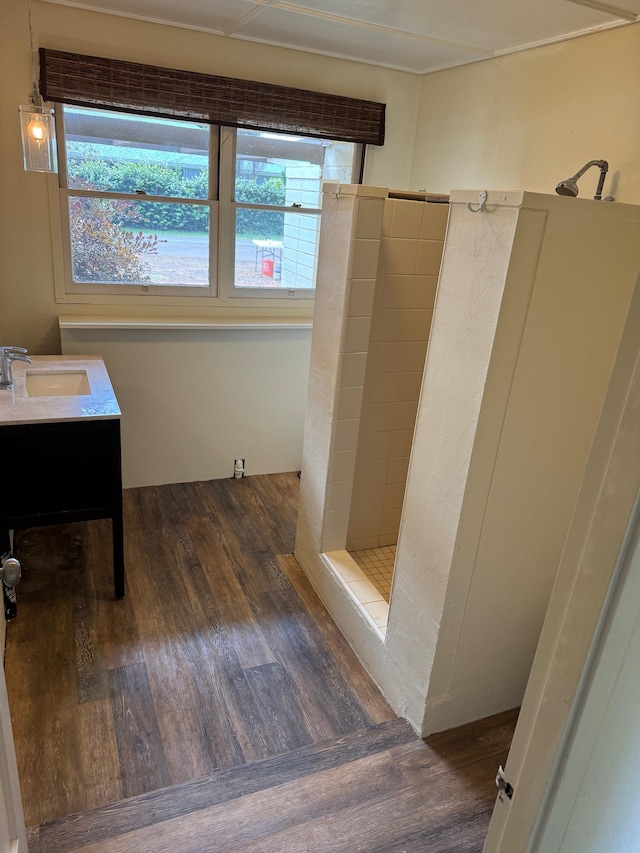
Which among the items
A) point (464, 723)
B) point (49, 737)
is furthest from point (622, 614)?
point (49, 737)

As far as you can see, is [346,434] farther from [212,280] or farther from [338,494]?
[212,280]

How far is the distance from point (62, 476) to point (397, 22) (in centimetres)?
253

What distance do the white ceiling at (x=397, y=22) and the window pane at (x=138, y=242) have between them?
3.01 ft

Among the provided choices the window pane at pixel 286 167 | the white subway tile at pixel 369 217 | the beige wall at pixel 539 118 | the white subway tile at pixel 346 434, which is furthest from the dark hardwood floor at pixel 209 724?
the beige wall at pixel 539 118

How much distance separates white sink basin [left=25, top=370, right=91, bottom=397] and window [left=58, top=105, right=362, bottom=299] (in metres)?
0.60

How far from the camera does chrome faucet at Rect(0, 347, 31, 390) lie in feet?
8.68

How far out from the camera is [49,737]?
6.48 feet

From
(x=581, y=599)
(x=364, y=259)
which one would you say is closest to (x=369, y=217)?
(x=364, y=259)

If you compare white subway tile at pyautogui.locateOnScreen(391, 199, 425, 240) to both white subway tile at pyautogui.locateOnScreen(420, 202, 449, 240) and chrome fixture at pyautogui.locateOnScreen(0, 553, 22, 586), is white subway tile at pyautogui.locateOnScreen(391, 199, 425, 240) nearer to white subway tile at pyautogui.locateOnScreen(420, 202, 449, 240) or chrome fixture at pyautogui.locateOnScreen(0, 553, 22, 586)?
white subway tile at pyautogui.locateOnScreen(420, 202, 449, 240)

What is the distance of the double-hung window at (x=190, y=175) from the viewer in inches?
120

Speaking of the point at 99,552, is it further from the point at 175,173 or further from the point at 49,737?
the point at 175,173

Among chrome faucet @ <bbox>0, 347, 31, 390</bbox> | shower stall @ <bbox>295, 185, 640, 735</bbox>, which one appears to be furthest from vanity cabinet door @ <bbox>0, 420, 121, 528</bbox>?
shower stall @ <bbox>295, 185, 640, 735</bbox>

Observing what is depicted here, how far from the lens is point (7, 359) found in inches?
105

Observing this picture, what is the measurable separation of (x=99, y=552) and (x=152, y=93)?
94.8 inches
